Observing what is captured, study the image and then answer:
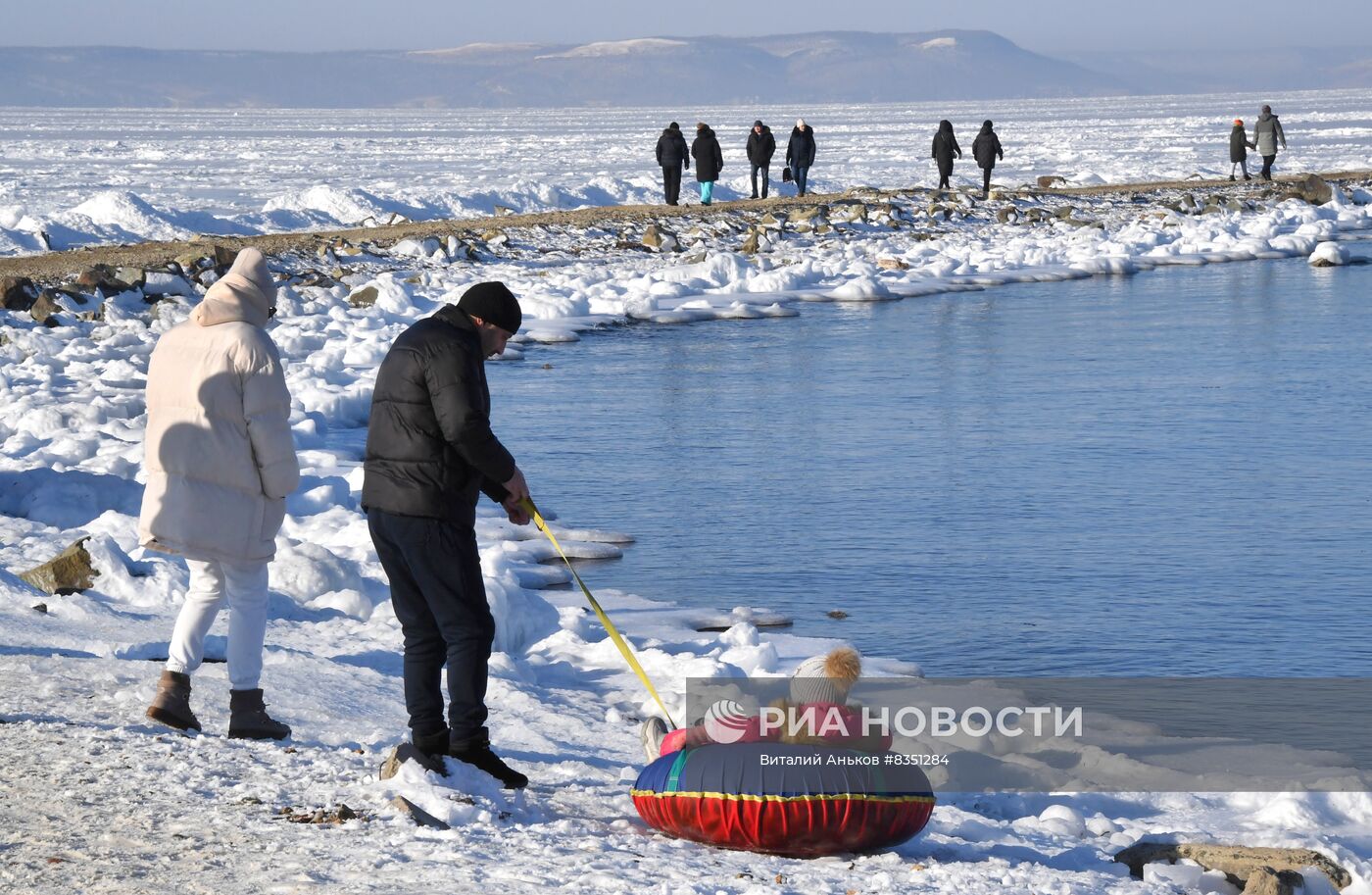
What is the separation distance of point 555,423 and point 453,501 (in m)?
9.62

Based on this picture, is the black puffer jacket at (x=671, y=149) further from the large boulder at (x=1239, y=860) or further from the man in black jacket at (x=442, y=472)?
the large boulder at (x=1239, y=860)

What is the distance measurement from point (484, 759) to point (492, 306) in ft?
4.31

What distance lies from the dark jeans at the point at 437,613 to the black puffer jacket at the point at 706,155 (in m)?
24.1

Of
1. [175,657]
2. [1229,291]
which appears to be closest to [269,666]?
[175,657]

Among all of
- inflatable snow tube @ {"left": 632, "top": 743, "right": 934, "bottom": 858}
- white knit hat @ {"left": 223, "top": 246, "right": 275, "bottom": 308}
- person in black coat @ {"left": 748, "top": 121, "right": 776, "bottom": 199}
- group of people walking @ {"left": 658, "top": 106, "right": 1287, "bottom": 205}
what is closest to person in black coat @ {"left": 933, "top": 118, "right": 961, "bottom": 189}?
group of people walking @ {"left": 658, "top": 106, "right": 1287, "bottom": 205}

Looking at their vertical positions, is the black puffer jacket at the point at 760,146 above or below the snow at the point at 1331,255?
above

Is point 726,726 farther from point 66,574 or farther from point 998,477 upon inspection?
point 998,477

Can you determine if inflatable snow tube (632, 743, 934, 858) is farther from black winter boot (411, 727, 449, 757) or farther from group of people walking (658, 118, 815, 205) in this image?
group of people walking (658, 118, 815, 205)

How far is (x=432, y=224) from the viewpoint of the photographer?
28625 mm

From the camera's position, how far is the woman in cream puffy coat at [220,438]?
5.20m

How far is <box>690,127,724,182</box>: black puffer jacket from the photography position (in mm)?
28812

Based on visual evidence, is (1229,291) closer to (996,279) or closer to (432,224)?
(996,279)

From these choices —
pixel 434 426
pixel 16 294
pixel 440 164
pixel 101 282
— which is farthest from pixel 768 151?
pixel 440 164

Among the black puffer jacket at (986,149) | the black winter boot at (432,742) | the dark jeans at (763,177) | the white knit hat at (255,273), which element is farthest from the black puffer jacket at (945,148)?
the black winter boot at (432,742)
